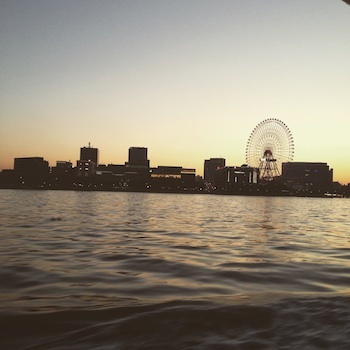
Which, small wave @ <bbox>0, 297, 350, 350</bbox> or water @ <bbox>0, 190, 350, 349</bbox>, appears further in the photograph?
water @ <bbox>0, 190, 350, 349</bbox>

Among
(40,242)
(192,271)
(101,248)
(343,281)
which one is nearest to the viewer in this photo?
(343,281)

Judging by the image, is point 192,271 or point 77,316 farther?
point 192,271

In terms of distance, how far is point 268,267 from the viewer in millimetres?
13664

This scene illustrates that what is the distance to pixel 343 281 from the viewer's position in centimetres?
1143

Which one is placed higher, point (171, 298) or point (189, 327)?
point (189, 327)

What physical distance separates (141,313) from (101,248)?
10.7m

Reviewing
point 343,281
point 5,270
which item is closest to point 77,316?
point 5,270

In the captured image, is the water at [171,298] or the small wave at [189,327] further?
the water at [171,298]

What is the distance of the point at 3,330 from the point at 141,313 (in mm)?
2391

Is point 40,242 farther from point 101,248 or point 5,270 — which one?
point 5,270

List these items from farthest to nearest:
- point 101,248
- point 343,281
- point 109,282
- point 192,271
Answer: point 101,248
point 192,271
point 343,281
point 109,282

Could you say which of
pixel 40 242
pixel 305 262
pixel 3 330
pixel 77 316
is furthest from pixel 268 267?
pixel 40 242

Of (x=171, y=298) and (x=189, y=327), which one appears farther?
(x=171, y=298)

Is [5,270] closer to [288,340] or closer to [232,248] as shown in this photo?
[288,340]
